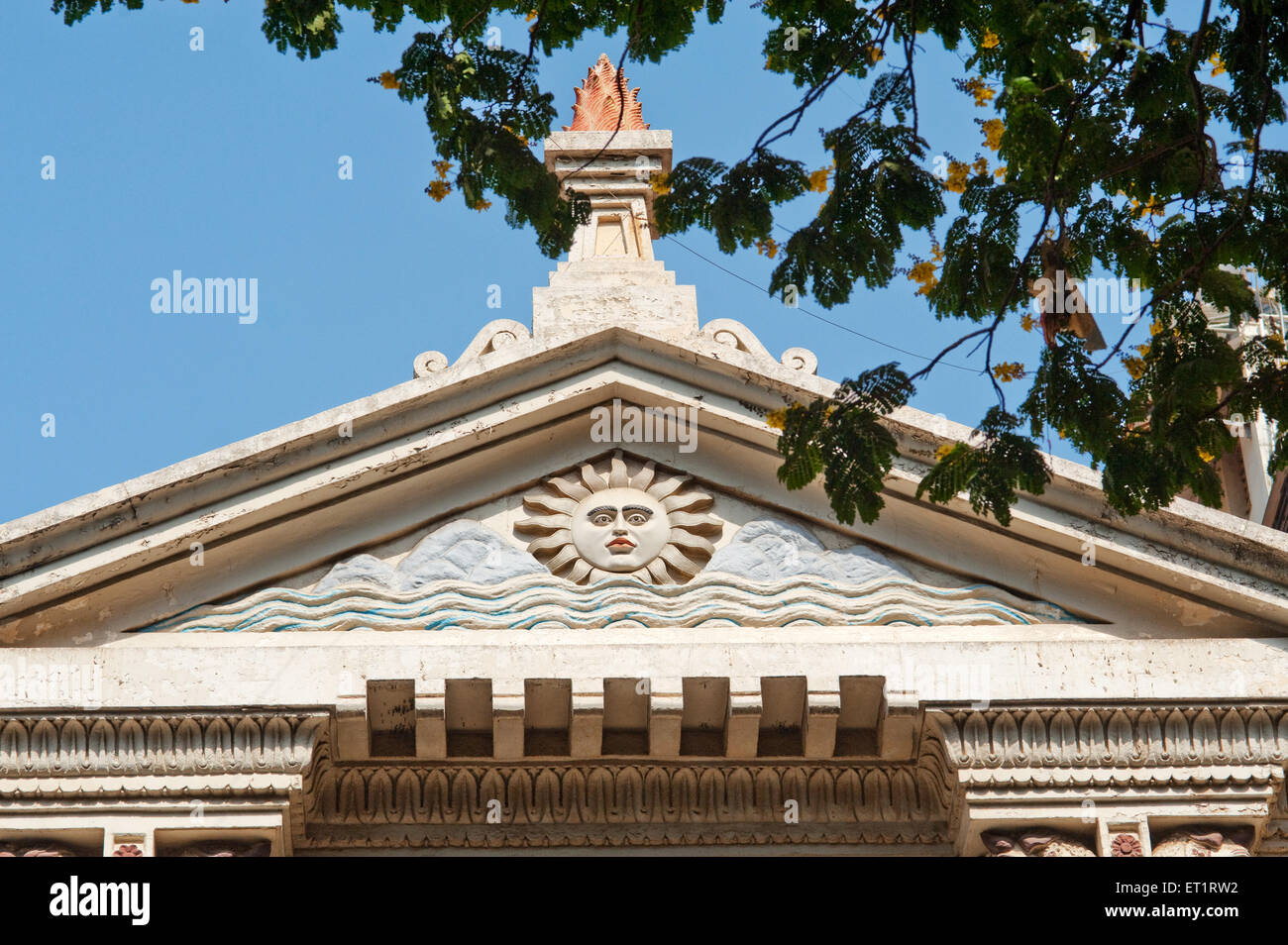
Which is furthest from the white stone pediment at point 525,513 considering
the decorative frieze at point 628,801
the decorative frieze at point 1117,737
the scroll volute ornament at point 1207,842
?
the scroll volute ornament at point 1207,842

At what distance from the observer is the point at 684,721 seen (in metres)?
11.6

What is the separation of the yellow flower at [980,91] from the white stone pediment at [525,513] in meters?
1.75

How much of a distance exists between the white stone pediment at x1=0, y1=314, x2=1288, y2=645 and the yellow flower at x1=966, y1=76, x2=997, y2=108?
1.75 m

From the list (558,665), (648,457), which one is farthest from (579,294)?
(558,665)

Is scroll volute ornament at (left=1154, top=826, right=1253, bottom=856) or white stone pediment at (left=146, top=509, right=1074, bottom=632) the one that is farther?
white stone pediment at (left=146, top=509, right=1074, bottom=632)

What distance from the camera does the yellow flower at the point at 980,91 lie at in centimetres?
1126

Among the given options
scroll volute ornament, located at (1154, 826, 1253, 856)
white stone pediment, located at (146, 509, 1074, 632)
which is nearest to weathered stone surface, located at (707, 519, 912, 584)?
white stone pediment, located at (146, 509, 1074, 632)

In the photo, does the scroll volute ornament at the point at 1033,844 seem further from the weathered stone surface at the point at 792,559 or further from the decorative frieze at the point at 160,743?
the decorative frieze at the point at 160,743

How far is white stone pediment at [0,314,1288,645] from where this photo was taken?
11789mm

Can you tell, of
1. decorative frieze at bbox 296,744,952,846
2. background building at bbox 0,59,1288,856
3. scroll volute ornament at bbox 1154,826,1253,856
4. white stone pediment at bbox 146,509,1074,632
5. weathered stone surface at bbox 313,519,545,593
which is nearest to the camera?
scroll volute ornament at bbox 1154,826,1253,856

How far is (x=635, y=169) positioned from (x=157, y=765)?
534 centimetres

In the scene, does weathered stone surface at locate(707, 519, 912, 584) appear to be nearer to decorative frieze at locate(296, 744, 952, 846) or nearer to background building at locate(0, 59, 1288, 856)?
background building at locate(0, 59, 1288, 856)

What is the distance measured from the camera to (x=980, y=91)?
1151 centimetres

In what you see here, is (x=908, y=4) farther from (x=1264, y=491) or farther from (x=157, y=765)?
(x=1264, y=491)
